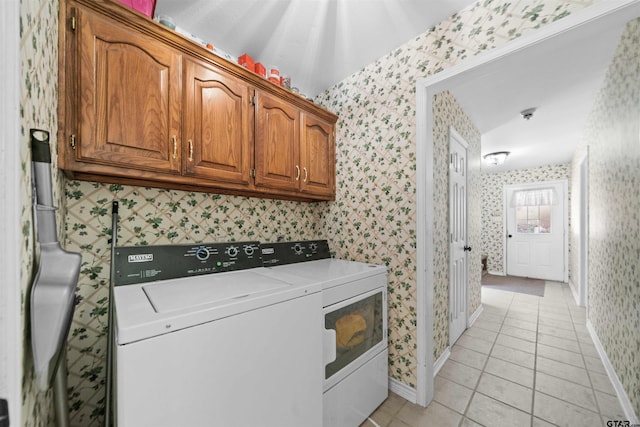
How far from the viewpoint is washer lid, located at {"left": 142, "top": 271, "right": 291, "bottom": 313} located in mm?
950

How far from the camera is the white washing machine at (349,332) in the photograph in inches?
54.1

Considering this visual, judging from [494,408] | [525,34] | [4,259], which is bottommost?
[494,408]

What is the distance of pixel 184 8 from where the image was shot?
146 centimetres

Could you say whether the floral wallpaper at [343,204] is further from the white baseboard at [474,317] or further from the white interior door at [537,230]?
the white interior door at [537,230]

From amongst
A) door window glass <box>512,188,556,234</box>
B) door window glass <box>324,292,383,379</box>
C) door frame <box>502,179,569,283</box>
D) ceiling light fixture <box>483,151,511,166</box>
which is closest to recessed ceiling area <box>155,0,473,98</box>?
door window glass <box>324,292,383,379</box>

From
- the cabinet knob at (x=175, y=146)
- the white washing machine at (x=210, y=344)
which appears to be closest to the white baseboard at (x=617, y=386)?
the white washing machine at (x=210, y=344)

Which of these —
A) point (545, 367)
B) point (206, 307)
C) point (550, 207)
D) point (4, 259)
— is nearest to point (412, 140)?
point (206, 307)

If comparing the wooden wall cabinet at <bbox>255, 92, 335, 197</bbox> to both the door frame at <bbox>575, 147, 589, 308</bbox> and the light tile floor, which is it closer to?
the light tile floor

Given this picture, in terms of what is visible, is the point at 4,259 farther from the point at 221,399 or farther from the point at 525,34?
the point at 525,34

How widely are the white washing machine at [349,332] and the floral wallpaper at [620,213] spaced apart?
1.44 meters

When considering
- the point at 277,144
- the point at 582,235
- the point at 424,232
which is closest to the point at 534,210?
the point at 582,235

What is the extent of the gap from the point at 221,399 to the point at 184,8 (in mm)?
1966

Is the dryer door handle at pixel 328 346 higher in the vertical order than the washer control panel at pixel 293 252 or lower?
lower

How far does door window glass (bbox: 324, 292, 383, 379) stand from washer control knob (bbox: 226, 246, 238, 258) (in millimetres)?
676
